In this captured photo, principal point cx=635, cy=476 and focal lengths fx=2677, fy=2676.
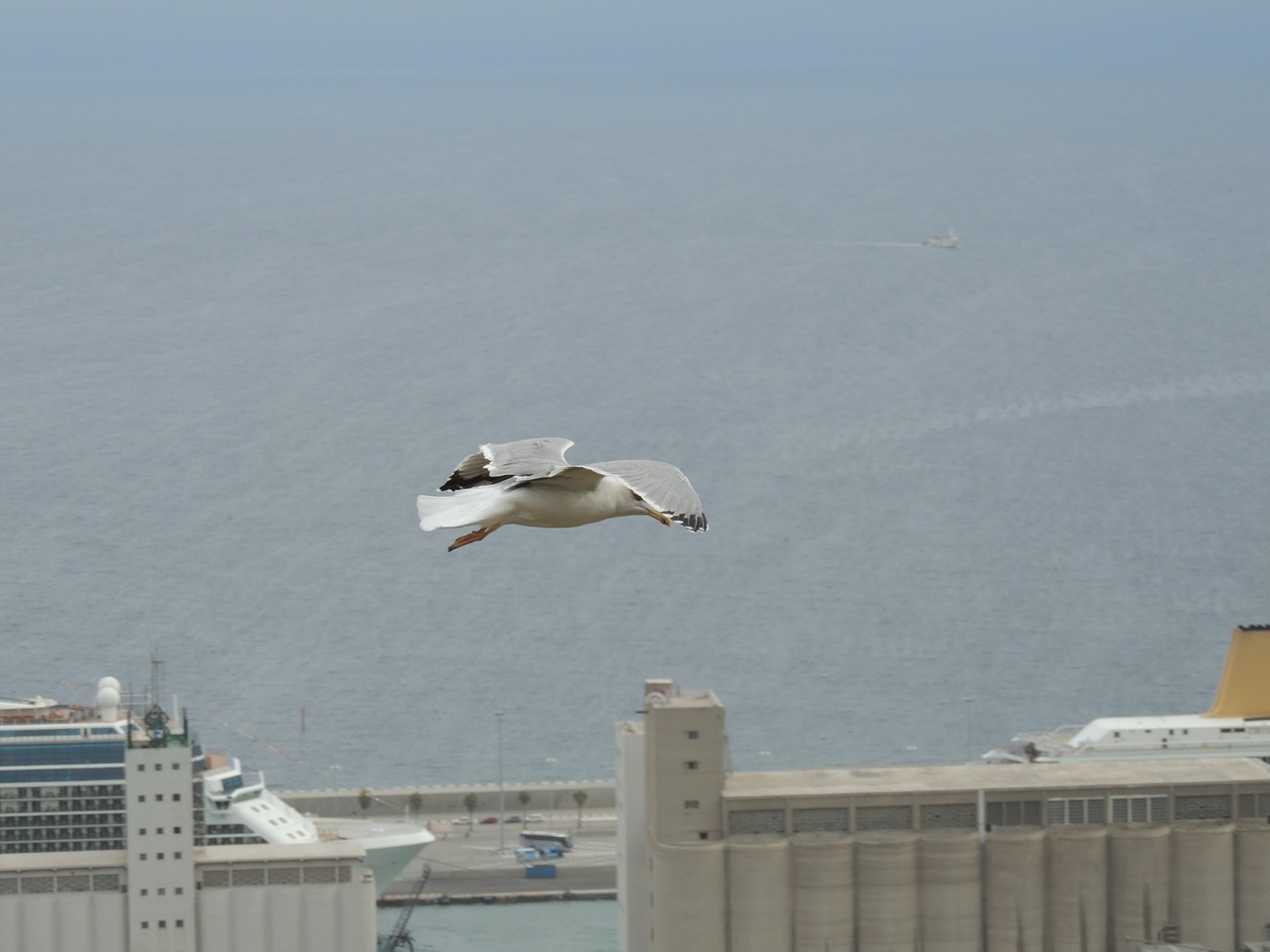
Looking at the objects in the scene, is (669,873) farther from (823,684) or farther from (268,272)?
(268,272)

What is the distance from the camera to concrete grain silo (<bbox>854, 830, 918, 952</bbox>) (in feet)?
137

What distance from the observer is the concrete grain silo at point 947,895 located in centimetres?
4194

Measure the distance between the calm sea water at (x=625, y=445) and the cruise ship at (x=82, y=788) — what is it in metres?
8.88

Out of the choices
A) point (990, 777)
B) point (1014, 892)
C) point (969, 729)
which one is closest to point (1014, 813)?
point (990, 777)

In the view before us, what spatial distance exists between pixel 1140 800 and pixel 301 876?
1397 cm

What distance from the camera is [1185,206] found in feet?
447

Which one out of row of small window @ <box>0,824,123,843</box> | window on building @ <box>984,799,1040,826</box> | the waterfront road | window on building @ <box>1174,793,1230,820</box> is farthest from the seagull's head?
the waterfront road

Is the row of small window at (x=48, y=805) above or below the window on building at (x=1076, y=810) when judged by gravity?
below

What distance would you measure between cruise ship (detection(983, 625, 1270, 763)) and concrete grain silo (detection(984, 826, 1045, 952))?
11.7 meters

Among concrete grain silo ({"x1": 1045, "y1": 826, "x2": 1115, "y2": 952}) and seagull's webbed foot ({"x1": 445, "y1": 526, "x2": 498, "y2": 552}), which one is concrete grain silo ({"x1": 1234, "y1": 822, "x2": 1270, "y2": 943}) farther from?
seagull's webbed foot ({"x1": 445, "y1": 526, "x2": 498, "y2": 552})

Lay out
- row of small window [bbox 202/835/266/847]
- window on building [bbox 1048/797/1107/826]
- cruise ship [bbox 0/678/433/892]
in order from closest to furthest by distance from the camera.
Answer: window on building [bbox 1048/797/1107/826]
cruise ship [bbox 0/678/433/892]
row of small window [bbox 202/835/266/847]

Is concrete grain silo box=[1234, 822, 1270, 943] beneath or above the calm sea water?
beneath

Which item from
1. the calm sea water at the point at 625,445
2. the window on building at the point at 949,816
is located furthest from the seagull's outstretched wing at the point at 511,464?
the calm sea water at the point at 625,445

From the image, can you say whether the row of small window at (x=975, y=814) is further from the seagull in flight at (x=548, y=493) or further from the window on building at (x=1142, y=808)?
the seagull in flight at (x=548, y=493)
